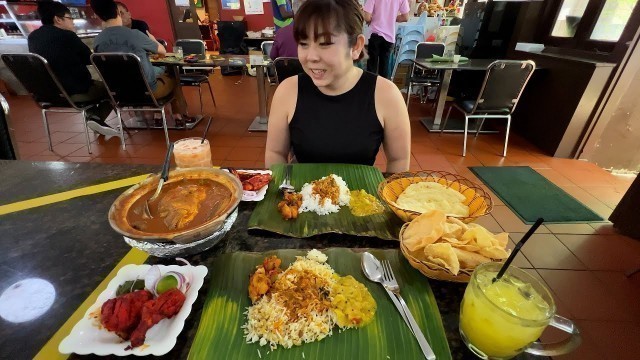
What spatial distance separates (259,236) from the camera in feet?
3.31

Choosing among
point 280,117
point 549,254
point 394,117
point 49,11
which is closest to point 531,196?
point 549,254

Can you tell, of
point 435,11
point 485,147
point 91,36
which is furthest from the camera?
point 435,11

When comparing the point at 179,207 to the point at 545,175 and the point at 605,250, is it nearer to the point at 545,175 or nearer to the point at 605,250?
the point at 605,250

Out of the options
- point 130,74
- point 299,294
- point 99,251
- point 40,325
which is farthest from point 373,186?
point 130,74

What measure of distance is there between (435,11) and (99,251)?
26.4 ft

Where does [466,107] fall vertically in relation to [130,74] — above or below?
below

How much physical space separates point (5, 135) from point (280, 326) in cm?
218

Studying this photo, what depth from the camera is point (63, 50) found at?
356 cm

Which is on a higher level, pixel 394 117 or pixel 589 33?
pixel 589 33

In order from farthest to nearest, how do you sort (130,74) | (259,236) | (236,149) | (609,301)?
(236,149), (130,74), (609,301), (259,236)

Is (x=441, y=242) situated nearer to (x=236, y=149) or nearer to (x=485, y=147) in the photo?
(x=236, y=149)

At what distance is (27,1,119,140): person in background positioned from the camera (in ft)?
11.4

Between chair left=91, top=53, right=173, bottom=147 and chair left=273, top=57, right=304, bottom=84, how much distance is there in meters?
1.57

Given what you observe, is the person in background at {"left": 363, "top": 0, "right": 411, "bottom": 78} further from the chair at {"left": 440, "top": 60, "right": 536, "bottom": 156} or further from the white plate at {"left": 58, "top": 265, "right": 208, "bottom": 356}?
the white plate at {"left": 58, "top": 265, "right": 208, "bottom": 356}
